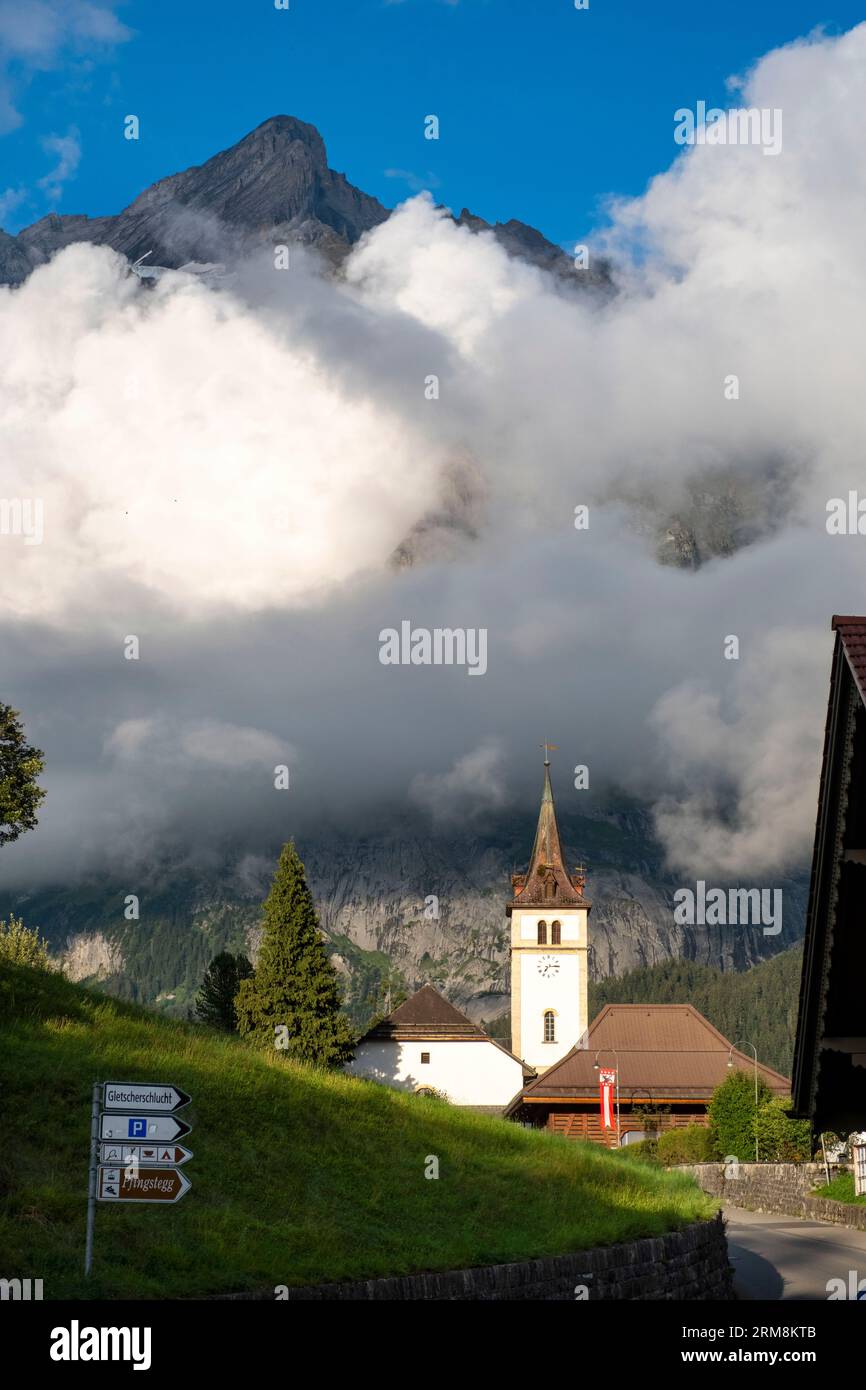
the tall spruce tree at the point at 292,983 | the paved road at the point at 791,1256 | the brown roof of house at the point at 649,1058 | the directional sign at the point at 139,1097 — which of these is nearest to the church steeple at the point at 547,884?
the brown roof of house at the point at 649,1058

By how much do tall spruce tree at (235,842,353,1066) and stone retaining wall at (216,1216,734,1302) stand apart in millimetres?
37501

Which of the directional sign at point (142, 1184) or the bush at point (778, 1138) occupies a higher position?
the directional sign at point (142, 1184)

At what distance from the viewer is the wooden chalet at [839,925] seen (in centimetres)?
1138

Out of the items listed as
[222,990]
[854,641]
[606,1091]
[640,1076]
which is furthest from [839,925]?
[640,1076]

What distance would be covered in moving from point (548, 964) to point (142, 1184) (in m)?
116

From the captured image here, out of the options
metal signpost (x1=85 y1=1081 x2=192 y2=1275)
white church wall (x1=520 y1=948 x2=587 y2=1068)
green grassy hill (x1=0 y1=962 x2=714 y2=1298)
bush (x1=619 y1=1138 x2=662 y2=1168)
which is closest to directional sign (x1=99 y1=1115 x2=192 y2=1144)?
metal signpost (x1=85 y1=1081 x2=192 y2=1275)

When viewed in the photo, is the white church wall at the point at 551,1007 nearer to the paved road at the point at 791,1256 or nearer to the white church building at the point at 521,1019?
the white church building at the point at 521,1019

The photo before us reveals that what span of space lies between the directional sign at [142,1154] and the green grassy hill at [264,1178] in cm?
297

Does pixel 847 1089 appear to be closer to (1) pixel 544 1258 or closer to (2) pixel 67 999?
(1) pixel 544 1258

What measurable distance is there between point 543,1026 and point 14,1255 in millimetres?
112509

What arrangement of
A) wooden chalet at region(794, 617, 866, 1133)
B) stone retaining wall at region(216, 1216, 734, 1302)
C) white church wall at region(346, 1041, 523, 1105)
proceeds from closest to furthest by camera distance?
wooden chalet at region(794, 617, 866, 1133), stone retaining wall at region(216, 1216, 734, 1302), white church wall at region(346, 1041, 523, 1105)

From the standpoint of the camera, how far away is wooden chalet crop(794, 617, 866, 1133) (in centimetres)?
1138

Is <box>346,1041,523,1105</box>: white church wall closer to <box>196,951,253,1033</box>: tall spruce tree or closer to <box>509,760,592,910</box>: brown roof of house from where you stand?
<box>196,951,253,1033</box>: tall spruce tree
